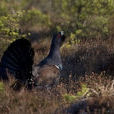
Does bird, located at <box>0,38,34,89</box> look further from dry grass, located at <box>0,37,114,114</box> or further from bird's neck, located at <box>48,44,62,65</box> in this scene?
bird's neck, located at <box>48,44,62,65</box>

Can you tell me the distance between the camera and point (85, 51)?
34.2ft

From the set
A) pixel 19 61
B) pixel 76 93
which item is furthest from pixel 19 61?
pixel 76 93

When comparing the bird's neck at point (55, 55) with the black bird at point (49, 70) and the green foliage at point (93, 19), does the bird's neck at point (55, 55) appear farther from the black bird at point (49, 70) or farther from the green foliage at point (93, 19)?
the green foliage at point (93, 19)

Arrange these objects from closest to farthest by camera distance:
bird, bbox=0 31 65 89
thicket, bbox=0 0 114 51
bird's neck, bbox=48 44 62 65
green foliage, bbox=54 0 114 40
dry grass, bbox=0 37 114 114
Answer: dry grass, bbox=0 37 114 114 → bird, bbox=0 31 65 89 → bird's neck, bbox=48 44 62 65 → thicket, bbox=0 0 114 51 → green foliage, bbox=54 0 114 40

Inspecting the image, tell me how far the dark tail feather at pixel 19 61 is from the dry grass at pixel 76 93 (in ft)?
1.13

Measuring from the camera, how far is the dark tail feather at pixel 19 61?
759 cm

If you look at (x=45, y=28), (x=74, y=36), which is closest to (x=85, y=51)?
(x=74, y=36)

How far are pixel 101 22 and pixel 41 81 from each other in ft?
17.2

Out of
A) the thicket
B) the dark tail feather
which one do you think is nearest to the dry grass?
the dark tail feather

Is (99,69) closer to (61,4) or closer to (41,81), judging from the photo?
(41,81)

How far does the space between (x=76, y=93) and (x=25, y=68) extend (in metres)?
1.37

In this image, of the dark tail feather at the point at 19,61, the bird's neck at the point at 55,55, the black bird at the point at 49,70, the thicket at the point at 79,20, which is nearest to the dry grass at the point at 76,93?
the black bird at the point at 49,70

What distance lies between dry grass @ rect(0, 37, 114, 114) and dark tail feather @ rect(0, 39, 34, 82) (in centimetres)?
34

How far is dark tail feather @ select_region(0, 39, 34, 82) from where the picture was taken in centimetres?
759
